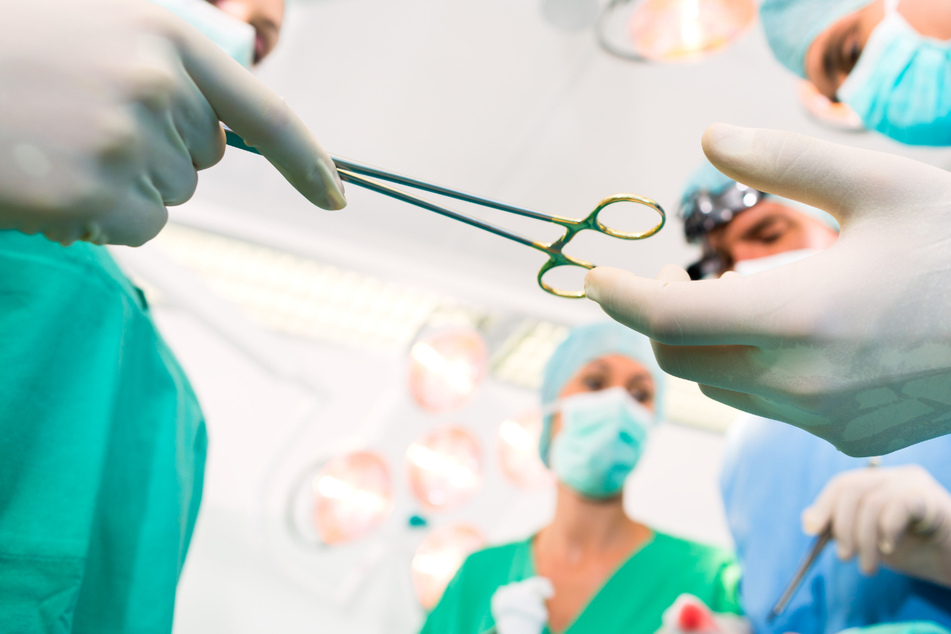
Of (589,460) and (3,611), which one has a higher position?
(3,611)

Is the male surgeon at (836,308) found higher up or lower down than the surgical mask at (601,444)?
higher up

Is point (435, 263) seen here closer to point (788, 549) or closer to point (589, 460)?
point (589, 460)

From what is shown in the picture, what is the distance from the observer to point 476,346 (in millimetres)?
1978

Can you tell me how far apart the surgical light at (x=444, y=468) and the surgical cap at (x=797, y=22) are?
4.25ft

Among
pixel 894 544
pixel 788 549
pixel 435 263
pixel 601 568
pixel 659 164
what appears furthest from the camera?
pixel 435 263

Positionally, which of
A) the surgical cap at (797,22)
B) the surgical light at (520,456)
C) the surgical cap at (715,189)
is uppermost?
the surgical cap at (797,22)

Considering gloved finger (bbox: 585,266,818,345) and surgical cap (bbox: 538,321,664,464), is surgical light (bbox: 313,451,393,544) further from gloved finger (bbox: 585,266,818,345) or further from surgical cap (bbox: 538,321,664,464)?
gloved finger (bbox: 585,266,818,345)

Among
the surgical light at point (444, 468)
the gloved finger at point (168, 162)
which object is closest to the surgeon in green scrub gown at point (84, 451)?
the gloved finger at point (168, 162)

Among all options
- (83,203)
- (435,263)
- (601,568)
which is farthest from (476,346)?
(83,203)

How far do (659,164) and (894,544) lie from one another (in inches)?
54.5

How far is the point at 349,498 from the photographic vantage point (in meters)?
1.82

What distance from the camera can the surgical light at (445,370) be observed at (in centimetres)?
194

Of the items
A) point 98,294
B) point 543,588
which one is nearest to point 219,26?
point 98,294

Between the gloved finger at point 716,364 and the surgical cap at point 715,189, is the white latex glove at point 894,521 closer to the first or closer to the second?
the gloved finger at point 716,364
